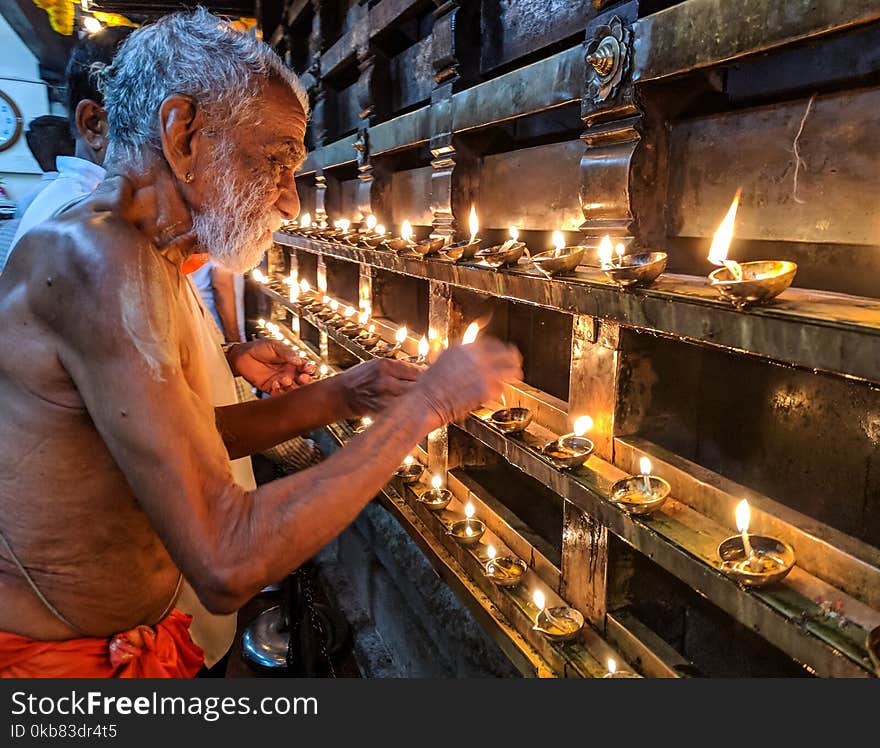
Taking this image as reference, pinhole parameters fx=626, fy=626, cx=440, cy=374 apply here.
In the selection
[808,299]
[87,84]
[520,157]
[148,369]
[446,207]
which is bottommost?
[148,369]

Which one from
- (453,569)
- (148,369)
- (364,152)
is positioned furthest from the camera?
(364,152)

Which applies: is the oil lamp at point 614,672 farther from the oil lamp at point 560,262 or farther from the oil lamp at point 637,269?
the oil lamp at point 560,262

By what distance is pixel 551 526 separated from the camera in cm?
424

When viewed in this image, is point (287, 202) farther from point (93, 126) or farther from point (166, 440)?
point (93, 126)

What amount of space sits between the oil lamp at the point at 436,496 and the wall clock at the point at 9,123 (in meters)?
20.6

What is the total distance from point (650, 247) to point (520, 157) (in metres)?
1.58

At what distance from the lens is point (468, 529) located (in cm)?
392

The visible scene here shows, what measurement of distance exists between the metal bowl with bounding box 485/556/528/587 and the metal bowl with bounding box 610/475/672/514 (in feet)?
3.38

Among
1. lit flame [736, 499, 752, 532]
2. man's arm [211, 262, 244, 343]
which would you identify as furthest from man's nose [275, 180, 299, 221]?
man's arm [211, 262, 244, 343]

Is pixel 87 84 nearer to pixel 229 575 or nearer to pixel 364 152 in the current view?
pixel 364 152

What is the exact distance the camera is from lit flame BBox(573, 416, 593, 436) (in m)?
3.00

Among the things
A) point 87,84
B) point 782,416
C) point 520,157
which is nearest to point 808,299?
point 782,416

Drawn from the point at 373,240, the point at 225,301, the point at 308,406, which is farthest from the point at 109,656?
the point at 225,301

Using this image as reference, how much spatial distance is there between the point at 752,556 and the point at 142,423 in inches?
75.1
